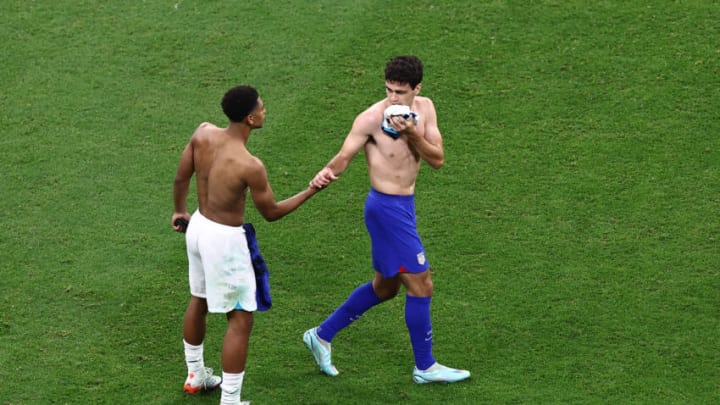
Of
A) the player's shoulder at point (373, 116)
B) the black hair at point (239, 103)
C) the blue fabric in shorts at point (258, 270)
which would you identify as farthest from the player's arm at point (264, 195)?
the player's shoulder at point (373, 116)

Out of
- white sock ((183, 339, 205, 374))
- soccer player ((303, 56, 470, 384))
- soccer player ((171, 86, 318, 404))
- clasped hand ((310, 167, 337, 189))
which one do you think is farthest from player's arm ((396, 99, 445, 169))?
white sock ((183, 339, 205, 374))

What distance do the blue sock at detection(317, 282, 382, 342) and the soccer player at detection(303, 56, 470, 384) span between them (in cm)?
22

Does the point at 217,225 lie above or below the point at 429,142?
below

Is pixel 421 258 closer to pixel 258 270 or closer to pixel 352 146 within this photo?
pixel 352 146

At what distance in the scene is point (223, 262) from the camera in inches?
280

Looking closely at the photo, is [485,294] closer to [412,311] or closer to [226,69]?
[412,311]

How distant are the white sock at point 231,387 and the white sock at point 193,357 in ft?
1.22

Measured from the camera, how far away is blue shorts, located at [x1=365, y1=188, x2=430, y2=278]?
745 cm

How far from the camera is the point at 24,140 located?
33.4 feet

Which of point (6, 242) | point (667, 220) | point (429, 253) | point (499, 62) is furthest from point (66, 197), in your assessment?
point (667, 220)

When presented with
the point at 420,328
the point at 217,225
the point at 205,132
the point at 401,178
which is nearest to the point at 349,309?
the point at 420,328

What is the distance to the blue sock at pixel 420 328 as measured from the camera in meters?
7.55

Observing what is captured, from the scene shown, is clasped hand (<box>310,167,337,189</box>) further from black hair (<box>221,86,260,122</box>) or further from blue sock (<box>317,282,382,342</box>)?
blue sock (<box>317,282,382,342</box>)

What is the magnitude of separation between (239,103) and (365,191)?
2.79 metres
